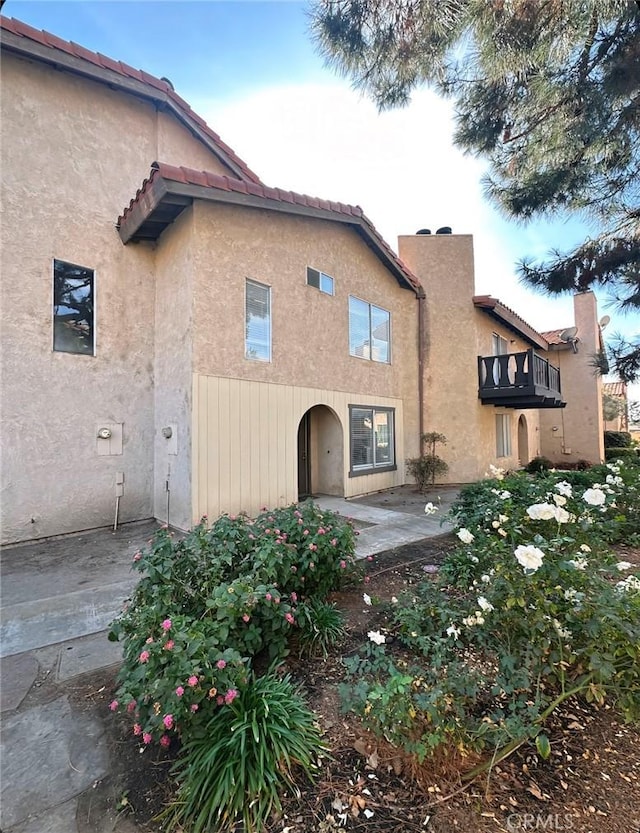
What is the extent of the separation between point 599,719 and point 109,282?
870cm

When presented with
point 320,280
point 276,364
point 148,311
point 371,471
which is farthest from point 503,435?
point 148,311

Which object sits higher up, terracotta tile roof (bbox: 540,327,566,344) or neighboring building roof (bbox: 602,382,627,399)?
terracotta tile roof (bbox: 540,327,566,344)

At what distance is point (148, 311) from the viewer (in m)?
7.65

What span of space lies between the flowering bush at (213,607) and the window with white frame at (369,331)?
21.4 ft

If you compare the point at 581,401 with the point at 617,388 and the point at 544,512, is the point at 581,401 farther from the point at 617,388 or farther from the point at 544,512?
Answer: the point at 544,512

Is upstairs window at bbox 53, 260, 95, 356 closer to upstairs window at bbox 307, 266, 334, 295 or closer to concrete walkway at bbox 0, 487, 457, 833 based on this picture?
concrete walkway at bbox 0, 487, 457, 833

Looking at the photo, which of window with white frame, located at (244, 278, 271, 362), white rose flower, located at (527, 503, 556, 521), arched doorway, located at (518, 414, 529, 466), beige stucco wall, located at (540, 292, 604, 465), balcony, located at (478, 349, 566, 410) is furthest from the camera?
beige stucco wall, located at (540, 292, 604, 465)

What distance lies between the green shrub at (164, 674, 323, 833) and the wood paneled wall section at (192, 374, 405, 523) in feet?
15.1

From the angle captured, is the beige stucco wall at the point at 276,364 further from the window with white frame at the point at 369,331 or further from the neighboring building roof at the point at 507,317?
the neighboring building roof at the point at 507,317

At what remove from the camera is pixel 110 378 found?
7141 millimetres

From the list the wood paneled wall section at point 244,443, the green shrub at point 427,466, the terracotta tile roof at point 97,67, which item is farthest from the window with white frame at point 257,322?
the green shrub at point 427,466

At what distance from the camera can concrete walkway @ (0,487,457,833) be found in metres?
1.85

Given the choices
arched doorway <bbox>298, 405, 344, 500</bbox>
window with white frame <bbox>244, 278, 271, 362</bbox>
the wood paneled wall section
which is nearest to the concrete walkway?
the wood paneled wall section

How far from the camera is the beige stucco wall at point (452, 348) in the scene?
11664 mm
